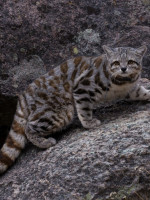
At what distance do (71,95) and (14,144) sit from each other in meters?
1.14

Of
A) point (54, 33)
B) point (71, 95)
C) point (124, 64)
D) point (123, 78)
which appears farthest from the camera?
point (54, 33)

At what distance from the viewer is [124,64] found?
219 inches

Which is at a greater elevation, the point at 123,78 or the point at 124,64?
the point at 124,64

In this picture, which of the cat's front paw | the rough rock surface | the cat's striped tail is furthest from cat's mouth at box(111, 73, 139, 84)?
the cat's striped tail

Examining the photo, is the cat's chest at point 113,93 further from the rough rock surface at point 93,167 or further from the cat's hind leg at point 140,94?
the rough rock surface at point 93,167

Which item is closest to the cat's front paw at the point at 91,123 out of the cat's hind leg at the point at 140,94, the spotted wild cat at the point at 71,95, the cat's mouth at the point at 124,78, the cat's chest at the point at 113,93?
the spotted wild cat at the point at 71,95

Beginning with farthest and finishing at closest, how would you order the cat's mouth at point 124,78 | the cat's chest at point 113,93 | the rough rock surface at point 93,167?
the cat's chest at point 113,93, the cat's mouth at point 124,78, the rough rock surface at point 93,167

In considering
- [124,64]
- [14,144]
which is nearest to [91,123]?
[124,64]

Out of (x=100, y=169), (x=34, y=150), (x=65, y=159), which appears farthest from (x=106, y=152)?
(x=34, y=150)

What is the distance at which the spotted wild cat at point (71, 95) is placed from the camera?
573 centimetres

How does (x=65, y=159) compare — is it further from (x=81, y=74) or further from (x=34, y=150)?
(x=81, y=74)

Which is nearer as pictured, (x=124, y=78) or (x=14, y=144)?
(x=124, y=78)

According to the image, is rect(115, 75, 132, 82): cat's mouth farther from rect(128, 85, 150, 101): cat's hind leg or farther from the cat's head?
rect(128, 85, 150, 101): cat's hind leg

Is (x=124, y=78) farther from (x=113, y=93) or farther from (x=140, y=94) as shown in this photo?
(x=140, y=94)
